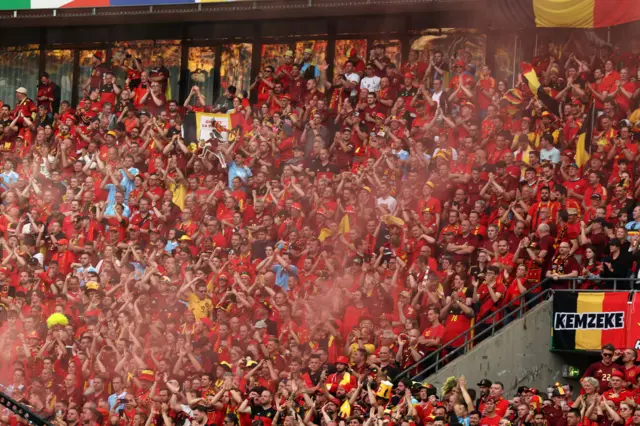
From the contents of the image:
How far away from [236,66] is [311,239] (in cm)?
610

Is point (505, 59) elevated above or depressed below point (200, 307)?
above

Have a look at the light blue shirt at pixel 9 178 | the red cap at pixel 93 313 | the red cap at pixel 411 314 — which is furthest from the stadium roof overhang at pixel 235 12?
the red cap at pixel 411 314

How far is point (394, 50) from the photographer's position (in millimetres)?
24141

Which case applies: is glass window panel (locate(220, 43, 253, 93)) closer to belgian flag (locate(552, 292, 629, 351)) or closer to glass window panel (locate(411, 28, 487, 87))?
glass window panel (locate(411, 28, 487, 87))

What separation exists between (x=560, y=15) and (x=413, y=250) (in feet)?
14.2

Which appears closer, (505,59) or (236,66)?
(505,59)

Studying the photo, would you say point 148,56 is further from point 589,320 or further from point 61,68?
point 589,320

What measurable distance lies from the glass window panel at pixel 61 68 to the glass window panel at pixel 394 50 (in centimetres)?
633

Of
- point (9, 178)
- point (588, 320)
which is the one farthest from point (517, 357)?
point (9, 178)

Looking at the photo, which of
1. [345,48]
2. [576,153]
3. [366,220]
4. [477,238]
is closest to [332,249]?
[366,220]

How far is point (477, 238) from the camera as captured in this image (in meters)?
19.1

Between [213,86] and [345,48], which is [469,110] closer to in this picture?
[345,48]

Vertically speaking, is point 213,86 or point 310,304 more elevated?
point 213,86

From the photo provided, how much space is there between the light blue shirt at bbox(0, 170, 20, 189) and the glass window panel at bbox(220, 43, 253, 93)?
3.78 m
